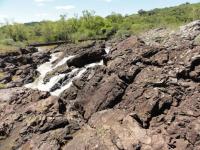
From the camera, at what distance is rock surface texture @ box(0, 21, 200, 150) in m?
31.0

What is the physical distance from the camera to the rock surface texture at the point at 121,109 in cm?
3095

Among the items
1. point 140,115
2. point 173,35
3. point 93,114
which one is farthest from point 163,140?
point 173,35

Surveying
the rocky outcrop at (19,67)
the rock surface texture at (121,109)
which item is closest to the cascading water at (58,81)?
the rocky outcrop at (19,67)

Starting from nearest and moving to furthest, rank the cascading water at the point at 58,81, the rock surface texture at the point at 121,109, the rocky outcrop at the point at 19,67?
the rock surface texture at the point at 121,109 < the cascading water at the point at 58,81 < the rocky outcrop at the point at 19,67

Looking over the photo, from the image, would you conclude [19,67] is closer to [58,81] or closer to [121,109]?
[58,81]

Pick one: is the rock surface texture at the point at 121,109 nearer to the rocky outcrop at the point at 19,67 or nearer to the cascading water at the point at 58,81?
the cascading water at the point at 58,81

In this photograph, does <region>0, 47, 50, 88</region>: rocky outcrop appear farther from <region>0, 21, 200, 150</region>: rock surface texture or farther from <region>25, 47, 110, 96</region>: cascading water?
<region>0, 21, 200, 150</region>: rock surface texture

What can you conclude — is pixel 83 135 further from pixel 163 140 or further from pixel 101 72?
pixel 101 72

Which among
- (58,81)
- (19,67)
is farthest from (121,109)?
(19,67)

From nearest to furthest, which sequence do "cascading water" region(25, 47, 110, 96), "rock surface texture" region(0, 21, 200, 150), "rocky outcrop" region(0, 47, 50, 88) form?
"rock surface texture" region(0, 21, 200, 150) < "cascading water" region(25, 47, 110, 96) < "rocky outcrop" region(0, 47, 50, 88)

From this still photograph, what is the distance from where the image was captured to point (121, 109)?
39.2 meters

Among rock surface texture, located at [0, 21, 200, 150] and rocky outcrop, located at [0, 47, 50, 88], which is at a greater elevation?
rock surface texture, located at [0, 21, 200, 150]

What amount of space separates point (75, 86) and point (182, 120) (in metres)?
19.2

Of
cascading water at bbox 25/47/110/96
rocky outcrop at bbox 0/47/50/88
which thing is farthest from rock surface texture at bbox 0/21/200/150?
rocky outcrop at bbox 0/47/50/88
